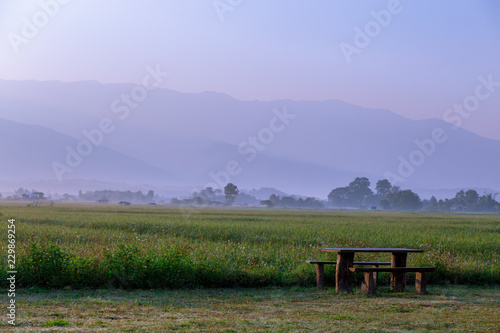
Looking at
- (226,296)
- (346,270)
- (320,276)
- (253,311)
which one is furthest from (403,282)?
(253,311)

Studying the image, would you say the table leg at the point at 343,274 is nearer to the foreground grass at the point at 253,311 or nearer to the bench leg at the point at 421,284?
the foreground grass at the point at 253,311

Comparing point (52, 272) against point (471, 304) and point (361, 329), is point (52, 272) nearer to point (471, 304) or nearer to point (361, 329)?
point (361, 329)

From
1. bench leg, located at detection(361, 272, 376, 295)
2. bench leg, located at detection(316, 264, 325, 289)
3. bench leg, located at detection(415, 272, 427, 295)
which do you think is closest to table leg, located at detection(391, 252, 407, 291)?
bench leg, located at detection(415, 272, 427, 295)

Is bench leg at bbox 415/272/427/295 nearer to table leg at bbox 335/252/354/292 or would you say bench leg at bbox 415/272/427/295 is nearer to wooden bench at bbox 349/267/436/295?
wooden bench at bbox 349/267/436/295

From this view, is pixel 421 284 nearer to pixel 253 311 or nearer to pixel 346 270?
pixel 346 270

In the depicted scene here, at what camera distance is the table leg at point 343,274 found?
36.2ft

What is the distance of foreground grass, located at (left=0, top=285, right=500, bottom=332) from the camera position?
753cm

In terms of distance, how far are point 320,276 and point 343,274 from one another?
0.73m

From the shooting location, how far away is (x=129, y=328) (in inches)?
287

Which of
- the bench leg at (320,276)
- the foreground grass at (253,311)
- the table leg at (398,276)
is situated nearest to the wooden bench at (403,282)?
the table leg at (398,276)

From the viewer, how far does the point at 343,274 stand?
11.1 meters

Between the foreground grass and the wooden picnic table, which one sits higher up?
the wooden picnic table

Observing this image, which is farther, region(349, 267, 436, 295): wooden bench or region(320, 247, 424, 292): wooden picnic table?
region(320, 247, 424, 292): wooden picnic table

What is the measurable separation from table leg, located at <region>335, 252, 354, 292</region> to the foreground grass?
0.77 feet
